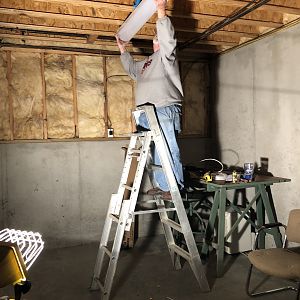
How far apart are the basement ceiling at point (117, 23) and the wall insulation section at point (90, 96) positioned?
18 centimetres

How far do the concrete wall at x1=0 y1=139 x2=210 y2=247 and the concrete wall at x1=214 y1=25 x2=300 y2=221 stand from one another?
1.53m

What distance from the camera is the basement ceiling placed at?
9.43 ft

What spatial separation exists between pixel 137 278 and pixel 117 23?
8.41 ft

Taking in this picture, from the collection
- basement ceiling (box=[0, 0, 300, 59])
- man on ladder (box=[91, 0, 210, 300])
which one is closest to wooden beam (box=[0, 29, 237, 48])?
basement ceiling (box=[0, 0, 300, 59])

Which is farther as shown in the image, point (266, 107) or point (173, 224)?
point (266, 107)

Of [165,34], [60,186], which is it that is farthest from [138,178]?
[60,186]

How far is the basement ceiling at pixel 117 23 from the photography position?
9.43 ft

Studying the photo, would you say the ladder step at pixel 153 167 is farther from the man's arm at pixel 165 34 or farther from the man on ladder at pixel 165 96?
the man's arm at pixel 165 34

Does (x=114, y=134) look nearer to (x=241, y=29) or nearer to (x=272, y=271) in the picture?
(x=241, y=29)

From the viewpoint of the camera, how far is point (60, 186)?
13.5ft

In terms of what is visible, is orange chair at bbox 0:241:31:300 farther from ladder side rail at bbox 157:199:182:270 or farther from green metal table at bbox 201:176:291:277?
green metal table at bbox 201:176:291:277

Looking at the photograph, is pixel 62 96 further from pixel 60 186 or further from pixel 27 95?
pixel 60 186

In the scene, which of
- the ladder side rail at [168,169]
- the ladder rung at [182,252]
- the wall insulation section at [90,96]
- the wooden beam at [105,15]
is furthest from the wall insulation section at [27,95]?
the ladder rung at [182,252]

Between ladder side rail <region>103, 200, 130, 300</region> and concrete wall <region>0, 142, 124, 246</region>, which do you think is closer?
ladder side rail <region>103, 200, 130, 300</region>
